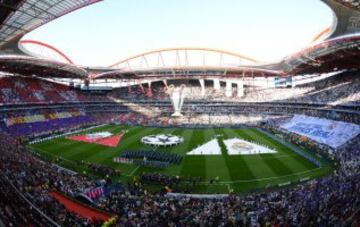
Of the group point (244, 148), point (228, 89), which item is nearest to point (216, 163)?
point (244, 148)

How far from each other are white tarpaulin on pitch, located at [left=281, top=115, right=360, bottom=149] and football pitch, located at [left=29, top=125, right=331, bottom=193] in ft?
13.3

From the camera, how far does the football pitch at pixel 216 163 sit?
29266 millimetres

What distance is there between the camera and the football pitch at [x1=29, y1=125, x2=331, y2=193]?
29266 millimetres

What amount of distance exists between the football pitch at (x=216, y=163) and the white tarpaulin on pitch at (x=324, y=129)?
159 inches

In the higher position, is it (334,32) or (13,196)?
(334,32)

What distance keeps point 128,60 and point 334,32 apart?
222ft

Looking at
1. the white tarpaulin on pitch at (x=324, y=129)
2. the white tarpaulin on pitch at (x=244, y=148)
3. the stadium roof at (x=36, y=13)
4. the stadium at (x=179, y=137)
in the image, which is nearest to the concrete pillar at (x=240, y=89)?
the stadium at (x=179, y=137)

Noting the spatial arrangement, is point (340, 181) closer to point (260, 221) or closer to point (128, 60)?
point (260, 221)

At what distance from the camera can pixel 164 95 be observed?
9062 centimetres

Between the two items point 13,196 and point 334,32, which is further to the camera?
point 334,32

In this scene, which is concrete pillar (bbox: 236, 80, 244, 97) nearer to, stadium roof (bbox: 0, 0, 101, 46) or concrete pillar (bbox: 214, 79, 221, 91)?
concrete pillar (bbox: 214, 79, 221, 91)

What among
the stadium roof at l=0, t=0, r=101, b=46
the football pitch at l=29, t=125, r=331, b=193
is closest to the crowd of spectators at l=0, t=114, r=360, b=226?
the football pitch at l=29, t=125, r=331, b=193

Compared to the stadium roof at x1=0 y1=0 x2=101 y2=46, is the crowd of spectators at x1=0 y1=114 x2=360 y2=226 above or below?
below

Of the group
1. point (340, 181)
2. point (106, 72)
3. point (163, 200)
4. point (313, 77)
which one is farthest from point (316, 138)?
point (106, 72)
